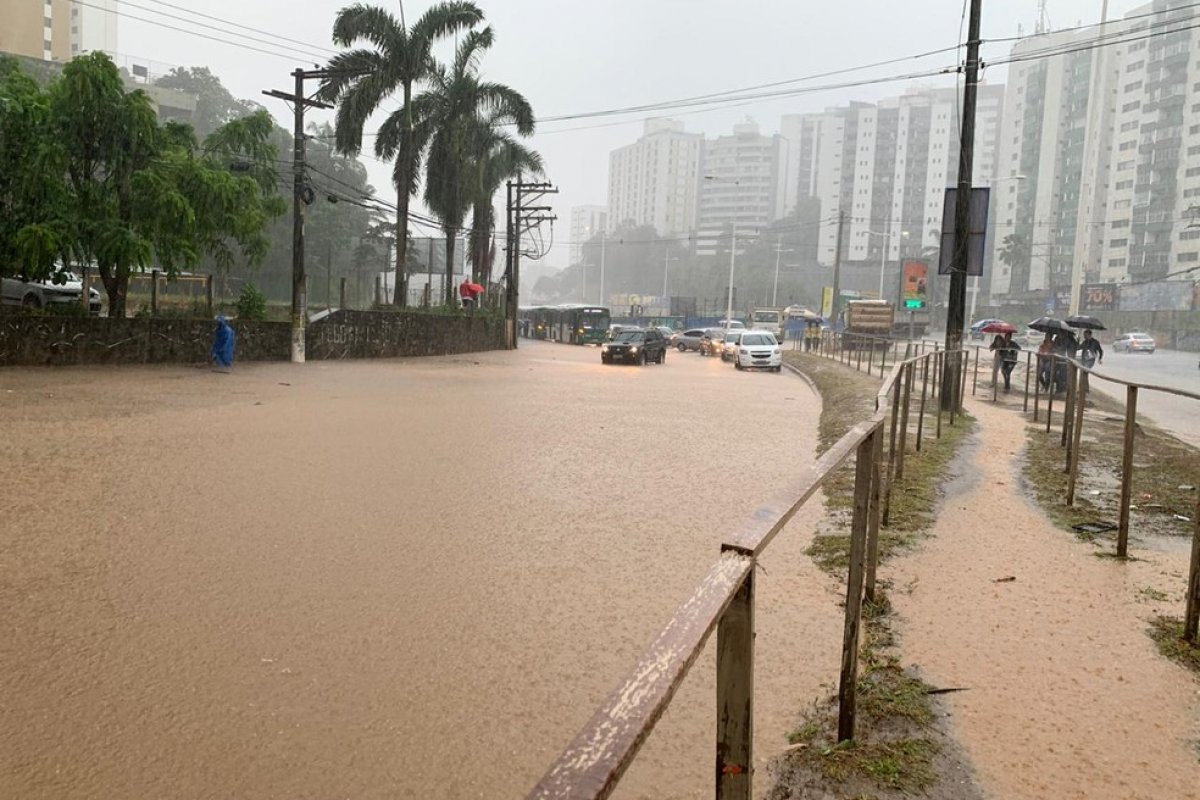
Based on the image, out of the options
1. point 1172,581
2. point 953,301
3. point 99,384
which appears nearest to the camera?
point 1172,581

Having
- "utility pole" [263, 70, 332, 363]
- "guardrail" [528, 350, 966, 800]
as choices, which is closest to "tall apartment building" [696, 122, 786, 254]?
"utility pole" [263, 70, 332, 363]

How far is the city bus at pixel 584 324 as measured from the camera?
185ft

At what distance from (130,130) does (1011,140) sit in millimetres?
124693

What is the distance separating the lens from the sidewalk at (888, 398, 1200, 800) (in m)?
3.52

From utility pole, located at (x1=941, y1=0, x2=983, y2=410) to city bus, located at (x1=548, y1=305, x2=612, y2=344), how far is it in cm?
3978

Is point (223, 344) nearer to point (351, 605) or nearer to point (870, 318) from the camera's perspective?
point (351, 605)

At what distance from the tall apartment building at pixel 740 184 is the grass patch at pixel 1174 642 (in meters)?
161

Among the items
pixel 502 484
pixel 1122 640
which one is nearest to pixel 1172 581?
pixel 1122 640

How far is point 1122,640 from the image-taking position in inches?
192

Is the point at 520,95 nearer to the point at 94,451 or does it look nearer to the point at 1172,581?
the point at 94,451

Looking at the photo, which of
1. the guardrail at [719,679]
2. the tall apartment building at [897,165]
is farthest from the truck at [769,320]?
the tall apartment building at [897,165]

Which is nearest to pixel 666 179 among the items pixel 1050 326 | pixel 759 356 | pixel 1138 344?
pixel 1138 344

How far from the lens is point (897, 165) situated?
146m

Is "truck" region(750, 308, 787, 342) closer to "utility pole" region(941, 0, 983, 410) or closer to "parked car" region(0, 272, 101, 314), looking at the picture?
"parked car" region(0, 272, 101, 314)
